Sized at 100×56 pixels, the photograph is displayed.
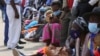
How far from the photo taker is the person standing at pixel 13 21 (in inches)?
311

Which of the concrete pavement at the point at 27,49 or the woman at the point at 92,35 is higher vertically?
the woman at the point at 92,35

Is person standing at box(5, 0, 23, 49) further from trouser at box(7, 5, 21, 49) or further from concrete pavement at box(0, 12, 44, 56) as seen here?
concrete pavement at box(0, 12, 44, 56)

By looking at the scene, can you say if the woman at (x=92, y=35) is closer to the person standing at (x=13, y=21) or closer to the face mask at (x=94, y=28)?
the face mask at (x=94, y=28)

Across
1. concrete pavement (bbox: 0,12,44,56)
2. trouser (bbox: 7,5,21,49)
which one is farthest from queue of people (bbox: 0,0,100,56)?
concrete pavement (bbox: 0,12,44,56)

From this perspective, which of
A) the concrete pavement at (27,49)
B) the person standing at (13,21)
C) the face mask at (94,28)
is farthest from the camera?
the concrete pavement at (27,49)

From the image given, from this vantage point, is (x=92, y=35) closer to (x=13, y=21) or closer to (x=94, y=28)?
(x=94, y=28)

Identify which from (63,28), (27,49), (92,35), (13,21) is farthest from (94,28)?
(27,49)

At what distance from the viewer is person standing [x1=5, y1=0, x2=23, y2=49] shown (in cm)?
789

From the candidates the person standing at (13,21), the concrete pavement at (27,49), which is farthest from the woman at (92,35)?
the concrete pavement at (27,49)

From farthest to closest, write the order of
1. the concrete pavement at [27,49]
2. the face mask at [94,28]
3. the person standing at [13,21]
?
1. the concrete pavement at [27,49]
2. the person standing at [13,21]
3. the face mask at [94,28]

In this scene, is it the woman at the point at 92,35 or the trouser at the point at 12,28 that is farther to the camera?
the trouser at the point at 12,28

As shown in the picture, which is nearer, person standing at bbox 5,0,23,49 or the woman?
the woman

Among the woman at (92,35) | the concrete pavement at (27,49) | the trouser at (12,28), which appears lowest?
the concrete pavement at (27,49)

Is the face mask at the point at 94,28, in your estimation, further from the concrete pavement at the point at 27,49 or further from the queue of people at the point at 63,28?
the concrete pavement at the point at 27,49
